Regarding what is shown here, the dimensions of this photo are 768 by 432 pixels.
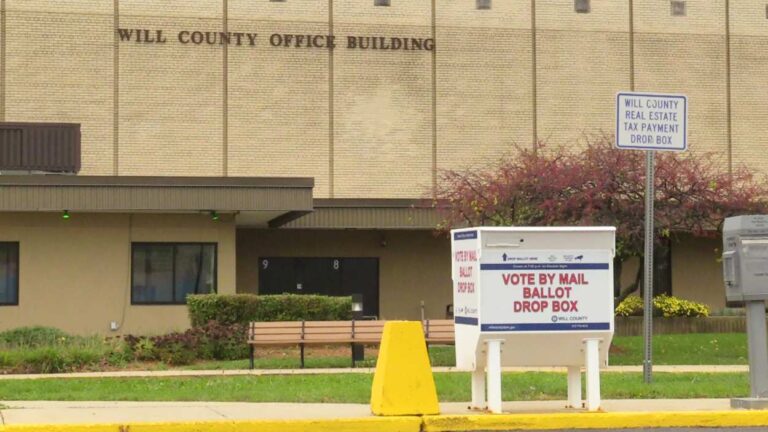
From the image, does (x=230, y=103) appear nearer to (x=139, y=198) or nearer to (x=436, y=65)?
(x=436, y=65)

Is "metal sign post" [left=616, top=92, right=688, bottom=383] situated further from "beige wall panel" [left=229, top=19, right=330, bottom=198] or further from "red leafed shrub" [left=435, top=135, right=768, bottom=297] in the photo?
"beige wall panel" [left=229, top=19, right=330, bottom=198]

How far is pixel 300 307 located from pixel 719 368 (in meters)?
8.83

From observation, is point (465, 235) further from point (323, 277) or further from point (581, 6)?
point (581, 6)

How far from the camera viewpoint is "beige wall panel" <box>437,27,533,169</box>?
38531mm

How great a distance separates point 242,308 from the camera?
84.4 ft

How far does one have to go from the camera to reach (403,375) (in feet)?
42.1

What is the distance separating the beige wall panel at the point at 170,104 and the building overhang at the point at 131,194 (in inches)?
357

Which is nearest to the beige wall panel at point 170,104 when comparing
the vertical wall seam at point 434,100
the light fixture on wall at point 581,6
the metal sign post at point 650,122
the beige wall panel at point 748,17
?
the vertical wall seam at point 434,100

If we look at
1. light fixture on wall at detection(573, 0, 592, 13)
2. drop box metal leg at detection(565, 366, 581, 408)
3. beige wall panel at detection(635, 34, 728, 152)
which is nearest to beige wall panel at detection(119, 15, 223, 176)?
light fixture on wall at detection(573, 0, 592, 13)

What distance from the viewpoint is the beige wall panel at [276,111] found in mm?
37500

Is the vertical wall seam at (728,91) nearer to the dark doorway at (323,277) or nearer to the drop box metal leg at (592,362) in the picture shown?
the dark doorway at (323,277)

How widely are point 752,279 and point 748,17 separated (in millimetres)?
29428

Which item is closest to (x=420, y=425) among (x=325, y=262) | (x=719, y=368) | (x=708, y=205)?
(x=719, y=368)

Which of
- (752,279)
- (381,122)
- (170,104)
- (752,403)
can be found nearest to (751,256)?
(752,279)
